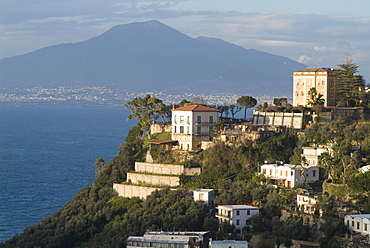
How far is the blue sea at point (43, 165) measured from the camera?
6359cm

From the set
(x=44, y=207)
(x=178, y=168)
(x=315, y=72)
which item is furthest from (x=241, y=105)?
(x=44, y=207)

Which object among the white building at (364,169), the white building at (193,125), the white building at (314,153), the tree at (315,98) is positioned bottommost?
the white building at (364,169)

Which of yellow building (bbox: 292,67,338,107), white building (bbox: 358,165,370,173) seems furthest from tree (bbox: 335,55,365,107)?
white building (bbox: 358,165,370,173)

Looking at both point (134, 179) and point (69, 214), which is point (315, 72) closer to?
point (134, 179)

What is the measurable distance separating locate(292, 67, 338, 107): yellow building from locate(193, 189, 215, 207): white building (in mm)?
17180

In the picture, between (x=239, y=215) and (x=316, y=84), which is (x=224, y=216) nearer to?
(x=239, y=215)

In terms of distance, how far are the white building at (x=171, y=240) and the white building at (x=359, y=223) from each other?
8162 mm

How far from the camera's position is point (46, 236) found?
50.4 metres

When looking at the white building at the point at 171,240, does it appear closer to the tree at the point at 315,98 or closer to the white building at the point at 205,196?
the white building at the point at 205,196

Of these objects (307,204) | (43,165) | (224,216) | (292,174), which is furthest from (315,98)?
(43,165)

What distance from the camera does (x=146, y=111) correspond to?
217 feet

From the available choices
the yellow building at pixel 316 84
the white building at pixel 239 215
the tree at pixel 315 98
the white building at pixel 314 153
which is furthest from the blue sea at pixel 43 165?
the tree at pixel 315 98

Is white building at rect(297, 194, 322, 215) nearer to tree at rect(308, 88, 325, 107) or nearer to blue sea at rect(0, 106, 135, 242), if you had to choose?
tree at rect(308, 88, 325, 107)

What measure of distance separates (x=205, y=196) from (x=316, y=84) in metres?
19.6
